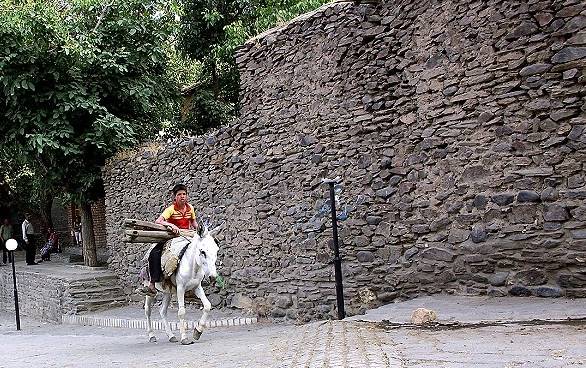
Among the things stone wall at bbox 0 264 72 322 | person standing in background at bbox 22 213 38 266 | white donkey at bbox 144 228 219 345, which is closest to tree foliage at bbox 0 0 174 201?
stone wall at bbox 0 264 72 322

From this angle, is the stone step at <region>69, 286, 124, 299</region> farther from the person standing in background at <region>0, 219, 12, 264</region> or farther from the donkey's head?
the person standing in background at <region>0, 219, 12, 264</region>

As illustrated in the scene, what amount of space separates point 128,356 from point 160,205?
6.26 metres

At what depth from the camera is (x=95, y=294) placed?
46.2 ft

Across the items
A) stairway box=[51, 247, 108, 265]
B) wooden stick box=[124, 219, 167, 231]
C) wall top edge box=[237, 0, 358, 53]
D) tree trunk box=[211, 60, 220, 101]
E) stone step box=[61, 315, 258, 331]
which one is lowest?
stone step box=[61, 315, 258, 331]

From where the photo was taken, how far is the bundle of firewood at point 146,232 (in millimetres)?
7637

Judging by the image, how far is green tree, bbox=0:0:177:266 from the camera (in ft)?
44.5

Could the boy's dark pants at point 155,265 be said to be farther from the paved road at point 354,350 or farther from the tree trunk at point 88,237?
the tree trunk at point 88,237

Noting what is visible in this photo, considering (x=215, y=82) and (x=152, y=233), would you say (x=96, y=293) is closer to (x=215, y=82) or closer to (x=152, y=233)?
(x=215, y=82)

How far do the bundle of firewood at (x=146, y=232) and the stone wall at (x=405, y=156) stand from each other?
7.77 ft

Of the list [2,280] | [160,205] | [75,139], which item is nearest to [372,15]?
[160,205]

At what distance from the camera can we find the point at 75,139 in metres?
14.3

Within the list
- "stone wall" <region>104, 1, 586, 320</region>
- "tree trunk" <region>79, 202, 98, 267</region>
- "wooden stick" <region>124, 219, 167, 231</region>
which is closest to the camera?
"stone wall" <region>104, 1, 586, 320</region>

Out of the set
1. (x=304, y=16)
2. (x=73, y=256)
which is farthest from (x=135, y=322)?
(x=73, y=256)

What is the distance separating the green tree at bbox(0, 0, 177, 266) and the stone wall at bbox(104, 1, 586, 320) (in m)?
3.90
